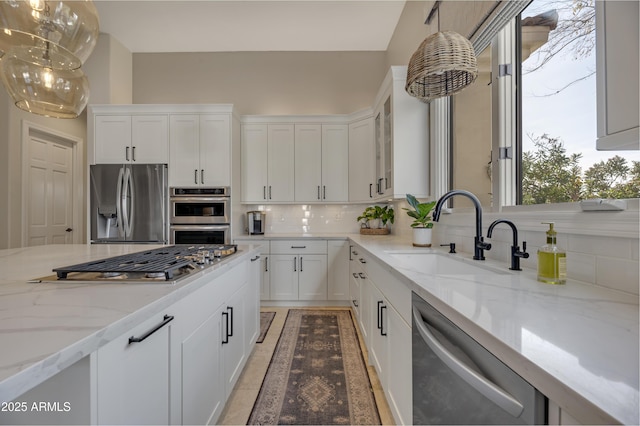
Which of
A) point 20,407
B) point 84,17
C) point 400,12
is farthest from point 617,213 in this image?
point 400,12

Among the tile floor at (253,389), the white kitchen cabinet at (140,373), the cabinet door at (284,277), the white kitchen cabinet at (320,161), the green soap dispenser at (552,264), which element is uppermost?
the white kitchen cabinet at (320,161)

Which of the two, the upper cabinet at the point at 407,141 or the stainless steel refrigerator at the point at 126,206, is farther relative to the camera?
the stainless steel refrigerator at the point at 126,206

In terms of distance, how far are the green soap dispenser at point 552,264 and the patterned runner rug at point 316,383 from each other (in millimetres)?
1196

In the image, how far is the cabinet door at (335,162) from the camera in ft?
12.5

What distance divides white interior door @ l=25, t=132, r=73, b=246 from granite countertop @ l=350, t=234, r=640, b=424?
15.9ft

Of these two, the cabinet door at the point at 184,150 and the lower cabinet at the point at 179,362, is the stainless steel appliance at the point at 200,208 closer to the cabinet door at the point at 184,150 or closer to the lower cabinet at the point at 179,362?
the cabinet door at the point at 184,150

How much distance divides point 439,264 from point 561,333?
51.2 inches

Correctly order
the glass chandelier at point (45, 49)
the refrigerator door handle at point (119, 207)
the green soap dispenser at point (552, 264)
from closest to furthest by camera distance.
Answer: the green soap dispenser at point (552, 264)
the glass chandelier at point (45, 49)
the refrigerator door handle at point (119, 207)

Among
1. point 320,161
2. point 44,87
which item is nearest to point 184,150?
point 320,161

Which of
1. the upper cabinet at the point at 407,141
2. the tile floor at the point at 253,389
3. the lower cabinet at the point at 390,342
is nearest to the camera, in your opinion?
the lower cabinet at the point at 390,342

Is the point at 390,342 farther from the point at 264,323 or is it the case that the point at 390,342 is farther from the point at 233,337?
the point at 264,323

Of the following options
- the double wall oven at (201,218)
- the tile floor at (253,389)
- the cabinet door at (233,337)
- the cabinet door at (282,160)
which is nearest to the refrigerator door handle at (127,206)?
the double wall oven at (201,218)

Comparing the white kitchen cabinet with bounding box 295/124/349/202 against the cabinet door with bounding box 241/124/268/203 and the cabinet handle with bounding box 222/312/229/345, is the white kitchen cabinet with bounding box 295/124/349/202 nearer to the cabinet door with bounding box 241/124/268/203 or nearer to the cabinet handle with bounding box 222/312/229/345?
the cabinet door with bounding box 241/124/268/203

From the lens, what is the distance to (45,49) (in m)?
1.48
